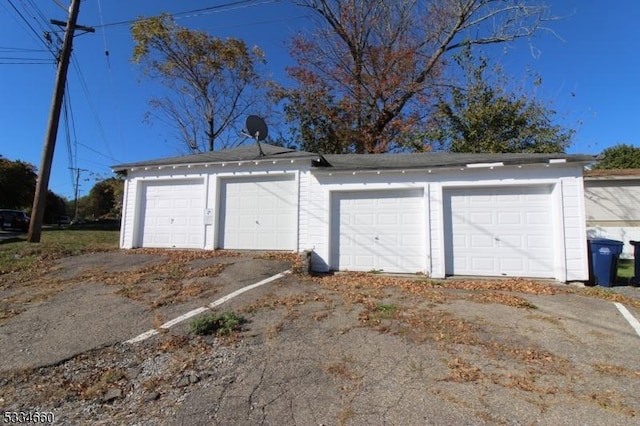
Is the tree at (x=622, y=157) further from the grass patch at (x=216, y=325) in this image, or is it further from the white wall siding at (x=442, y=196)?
the grass patch at (x=216, y=325)

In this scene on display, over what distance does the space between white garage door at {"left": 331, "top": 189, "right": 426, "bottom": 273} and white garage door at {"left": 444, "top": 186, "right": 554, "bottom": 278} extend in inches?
27.8

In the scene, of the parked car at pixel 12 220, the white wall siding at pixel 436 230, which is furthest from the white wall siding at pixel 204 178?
the parked car at pixel 12 220

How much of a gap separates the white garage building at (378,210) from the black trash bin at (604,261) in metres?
0.68

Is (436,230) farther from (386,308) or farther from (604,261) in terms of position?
(604,261)

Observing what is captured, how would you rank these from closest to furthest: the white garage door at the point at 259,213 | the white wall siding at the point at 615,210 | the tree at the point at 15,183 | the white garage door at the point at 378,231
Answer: the white garage door at the point at 378,231 → the white garage door at the point at 259,213 → the white wall siding at the point at 615,210 → the tree at the point at 15,183

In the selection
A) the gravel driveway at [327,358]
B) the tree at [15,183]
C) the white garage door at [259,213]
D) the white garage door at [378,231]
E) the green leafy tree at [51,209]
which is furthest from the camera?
the green leafy tree at [51,209]

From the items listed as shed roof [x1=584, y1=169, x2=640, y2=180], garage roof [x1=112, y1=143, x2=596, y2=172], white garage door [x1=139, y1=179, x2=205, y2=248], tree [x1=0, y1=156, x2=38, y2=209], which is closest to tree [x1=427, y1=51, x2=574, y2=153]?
shed roof [x1=584, y1=169, x2=640, y2=180]

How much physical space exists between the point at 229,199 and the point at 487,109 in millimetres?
12128

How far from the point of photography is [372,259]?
28.3ft

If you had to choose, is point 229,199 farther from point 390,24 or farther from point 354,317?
point 390,24

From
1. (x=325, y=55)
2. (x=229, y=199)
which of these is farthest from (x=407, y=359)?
(x=325, y=55)

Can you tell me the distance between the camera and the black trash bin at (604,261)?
7.62 meters

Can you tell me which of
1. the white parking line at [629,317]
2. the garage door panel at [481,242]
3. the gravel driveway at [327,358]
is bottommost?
the gravel driveway at [327,358]

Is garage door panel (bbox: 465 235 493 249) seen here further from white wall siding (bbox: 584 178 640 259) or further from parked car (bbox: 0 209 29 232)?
parked car (bbox: 0 209 29 232)
